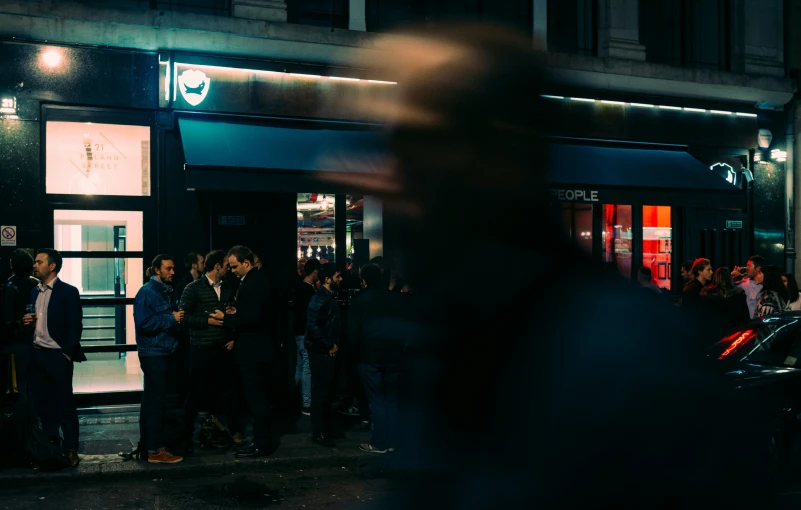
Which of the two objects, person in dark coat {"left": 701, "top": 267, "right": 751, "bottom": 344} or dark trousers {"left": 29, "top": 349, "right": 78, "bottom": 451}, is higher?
person in dark coat {"left": 701, "top": 267, "right": 751, "bottom": 344}

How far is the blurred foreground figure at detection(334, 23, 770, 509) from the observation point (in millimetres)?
1743

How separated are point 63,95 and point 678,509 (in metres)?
10.6

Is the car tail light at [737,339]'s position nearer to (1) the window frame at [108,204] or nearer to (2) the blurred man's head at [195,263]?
(2) the blurred man's head at [195,263]

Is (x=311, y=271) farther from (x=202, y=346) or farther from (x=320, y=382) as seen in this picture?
(x=202, y=346)

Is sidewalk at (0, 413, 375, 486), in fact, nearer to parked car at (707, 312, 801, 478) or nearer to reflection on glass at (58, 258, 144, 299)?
reflection on glass at (58, 258, 144, 299)

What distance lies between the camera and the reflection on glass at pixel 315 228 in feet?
40.1

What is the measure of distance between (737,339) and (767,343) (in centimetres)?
24

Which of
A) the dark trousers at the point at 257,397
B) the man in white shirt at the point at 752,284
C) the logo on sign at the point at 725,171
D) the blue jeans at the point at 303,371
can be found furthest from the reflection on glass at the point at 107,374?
the logo on sign at the point at 725,171

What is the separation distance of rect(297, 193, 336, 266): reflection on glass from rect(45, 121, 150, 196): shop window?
2216 mm

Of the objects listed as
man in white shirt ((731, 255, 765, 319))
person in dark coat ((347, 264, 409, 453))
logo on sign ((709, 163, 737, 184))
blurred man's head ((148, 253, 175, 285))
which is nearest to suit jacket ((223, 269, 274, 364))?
blurred man's head ((148, 253, 175, 285))

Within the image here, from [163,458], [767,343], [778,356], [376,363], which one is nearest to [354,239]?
[376,363]

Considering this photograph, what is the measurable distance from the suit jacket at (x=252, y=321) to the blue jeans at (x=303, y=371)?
1971 millimetres

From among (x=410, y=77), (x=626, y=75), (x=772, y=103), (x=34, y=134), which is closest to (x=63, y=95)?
(x=34, y=134)

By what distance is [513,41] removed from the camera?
67.6 inches
